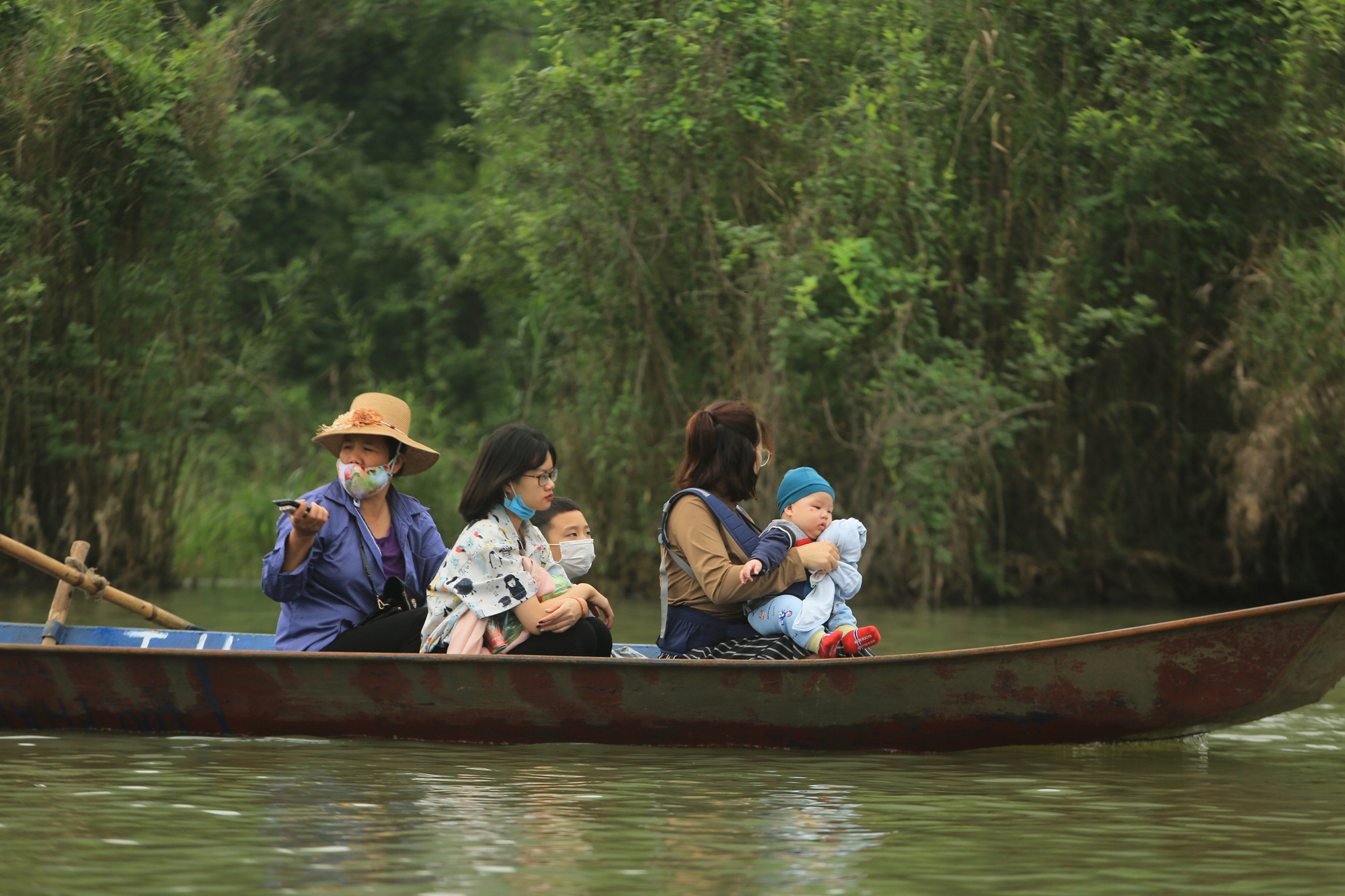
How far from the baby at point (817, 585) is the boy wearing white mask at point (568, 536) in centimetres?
79

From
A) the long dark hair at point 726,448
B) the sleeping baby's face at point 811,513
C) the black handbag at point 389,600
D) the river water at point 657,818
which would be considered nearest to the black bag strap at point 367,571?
the black handbag at point 389,600

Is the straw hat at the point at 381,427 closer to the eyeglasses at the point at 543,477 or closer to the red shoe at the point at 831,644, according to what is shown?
the eyeglasses at the point at 543,477

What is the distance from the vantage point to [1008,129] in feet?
41.5

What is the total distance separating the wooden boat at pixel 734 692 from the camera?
5.19 m

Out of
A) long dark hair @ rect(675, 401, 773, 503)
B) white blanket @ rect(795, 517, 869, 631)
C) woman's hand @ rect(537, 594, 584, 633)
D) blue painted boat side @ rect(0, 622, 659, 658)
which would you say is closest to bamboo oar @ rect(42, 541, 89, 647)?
blue painted boat side @ rect(0, 622, 659, 658)

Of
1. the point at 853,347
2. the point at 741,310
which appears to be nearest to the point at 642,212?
the point at 741,310

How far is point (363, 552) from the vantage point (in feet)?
19.7

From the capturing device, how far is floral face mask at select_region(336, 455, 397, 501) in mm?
5902

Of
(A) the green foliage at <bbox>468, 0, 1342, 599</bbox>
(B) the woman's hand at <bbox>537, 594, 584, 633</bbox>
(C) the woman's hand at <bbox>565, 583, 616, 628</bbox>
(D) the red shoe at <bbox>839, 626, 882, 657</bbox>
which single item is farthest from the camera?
(A) the green foliage at <bbox>468, 0, 1342, 599</bbox>

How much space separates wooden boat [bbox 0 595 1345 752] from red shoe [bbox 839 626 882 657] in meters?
0.18

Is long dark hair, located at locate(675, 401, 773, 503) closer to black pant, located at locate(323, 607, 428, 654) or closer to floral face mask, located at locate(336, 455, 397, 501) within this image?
black pant, located at locate(323, 607, 428, 654)

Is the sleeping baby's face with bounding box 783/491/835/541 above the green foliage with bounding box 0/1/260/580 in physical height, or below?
below

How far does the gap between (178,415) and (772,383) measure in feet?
15.8

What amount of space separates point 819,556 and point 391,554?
1.76 m
